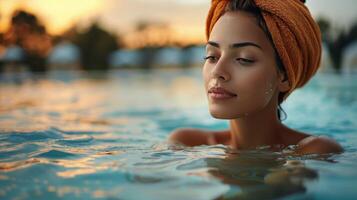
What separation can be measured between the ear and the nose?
1.69ft

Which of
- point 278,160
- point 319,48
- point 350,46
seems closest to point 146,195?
point 278,160

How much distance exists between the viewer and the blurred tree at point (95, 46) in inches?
1666

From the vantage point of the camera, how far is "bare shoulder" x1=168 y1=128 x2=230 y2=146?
362cm

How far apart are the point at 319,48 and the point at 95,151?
1.89 metres

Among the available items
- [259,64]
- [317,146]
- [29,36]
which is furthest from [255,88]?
[29,36]

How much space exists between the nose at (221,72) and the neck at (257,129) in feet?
1.57

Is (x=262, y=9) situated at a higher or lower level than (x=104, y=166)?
higher

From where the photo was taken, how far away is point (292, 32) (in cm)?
302

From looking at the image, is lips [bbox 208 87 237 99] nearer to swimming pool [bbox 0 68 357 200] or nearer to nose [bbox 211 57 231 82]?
nose [bbox 211 57 231 82]

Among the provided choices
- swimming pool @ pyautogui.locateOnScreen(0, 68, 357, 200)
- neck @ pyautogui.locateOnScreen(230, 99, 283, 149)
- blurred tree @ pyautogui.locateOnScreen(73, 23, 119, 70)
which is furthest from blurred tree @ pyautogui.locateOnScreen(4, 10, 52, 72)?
neck @ pyautogui.locateOnScreen(230, 99, 283, 149)

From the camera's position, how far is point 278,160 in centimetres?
283

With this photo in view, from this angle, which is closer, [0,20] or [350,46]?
[350,46]

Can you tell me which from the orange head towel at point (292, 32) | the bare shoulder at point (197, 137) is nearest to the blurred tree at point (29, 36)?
the bare shoulder at point (197, 137)

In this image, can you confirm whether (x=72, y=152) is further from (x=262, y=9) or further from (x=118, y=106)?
(x=118, y=106)
